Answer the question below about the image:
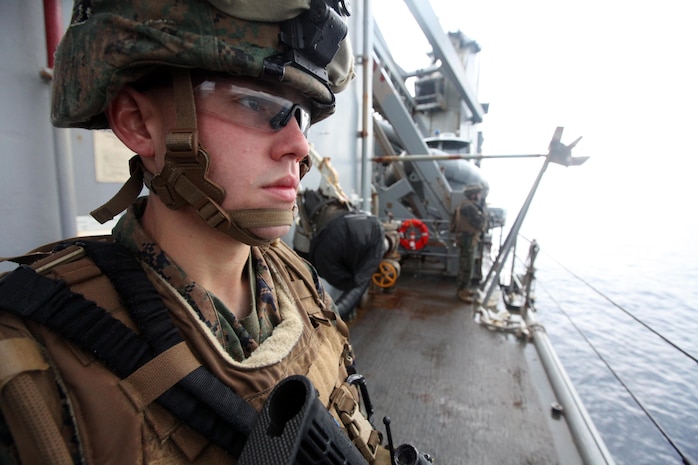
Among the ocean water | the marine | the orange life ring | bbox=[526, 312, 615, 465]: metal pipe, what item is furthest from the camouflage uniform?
the marine

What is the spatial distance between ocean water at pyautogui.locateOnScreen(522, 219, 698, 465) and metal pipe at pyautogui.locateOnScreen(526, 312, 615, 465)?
1.28ft

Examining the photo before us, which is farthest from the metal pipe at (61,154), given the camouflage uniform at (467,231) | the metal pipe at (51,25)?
the camouflage uniform at (467,231)

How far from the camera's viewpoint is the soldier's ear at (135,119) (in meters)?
0.85

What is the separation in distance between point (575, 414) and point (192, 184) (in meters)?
3.38

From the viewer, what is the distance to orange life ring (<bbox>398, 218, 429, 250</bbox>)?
20.3 feet

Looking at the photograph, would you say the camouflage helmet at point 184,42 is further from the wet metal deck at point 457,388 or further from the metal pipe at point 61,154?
the wet metal deck at point 457,388

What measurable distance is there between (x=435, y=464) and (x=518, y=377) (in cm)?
159

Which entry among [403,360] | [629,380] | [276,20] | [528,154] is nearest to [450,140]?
[528,154]

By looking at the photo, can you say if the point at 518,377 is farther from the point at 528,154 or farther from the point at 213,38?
the point at 213,38

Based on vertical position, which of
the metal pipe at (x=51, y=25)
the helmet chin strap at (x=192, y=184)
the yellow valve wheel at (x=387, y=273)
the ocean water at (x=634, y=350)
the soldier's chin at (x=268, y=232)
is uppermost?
the metal pipe at (x=51, y=25)

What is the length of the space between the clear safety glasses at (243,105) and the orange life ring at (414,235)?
5.48m

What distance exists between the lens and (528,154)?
4.50 meters

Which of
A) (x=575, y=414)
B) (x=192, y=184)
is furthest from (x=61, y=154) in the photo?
(x=575, y=414)

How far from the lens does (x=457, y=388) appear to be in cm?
329
